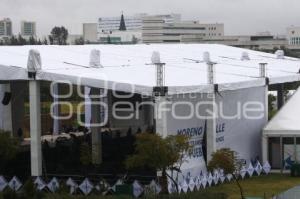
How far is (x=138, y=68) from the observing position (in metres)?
28.3

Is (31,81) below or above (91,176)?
above

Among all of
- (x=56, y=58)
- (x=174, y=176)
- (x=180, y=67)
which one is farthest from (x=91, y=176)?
(x=180, y=67)

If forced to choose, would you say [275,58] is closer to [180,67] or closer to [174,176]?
[180,67]

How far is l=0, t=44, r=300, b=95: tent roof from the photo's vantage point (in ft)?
77.6

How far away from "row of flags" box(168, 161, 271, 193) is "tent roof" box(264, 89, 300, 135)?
142 cm

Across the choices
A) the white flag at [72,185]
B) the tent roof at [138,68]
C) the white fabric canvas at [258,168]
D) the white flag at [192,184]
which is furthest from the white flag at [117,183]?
the white fabric canvas at [258,168]

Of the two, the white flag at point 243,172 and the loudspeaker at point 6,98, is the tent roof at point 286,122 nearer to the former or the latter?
the white flag at point 243,172

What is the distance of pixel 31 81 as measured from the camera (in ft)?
78.6

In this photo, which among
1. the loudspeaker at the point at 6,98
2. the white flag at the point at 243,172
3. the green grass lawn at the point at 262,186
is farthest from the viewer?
the loudspeaker at the point at 6,98

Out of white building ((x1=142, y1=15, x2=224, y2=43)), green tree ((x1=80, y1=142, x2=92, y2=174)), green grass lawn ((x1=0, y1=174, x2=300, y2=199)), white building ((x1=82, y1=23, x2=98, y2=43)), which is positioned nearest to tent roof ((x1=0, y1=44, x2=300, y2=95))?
green tree ((x1=80, y1=142, x2=92, y2=174))

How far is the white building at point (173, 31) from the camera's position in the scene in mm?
182375

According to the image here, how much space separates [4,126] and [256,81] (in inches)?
481

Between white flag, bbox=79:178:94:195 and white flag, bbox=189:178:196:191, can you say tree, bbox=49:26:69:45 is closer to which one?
white flag, bbox=189:178:196:191

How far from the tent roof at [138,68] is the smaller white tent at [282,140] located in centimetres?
191
